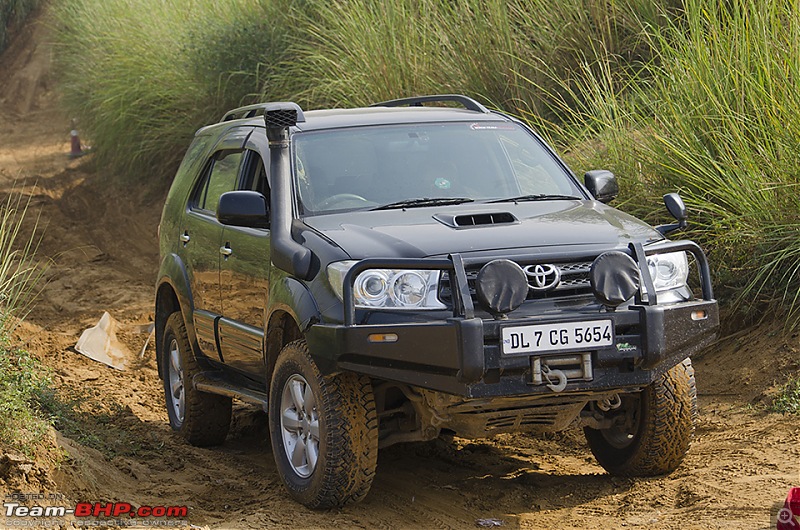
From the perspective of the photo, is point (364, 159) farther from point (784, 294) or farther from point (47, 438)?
point (784, 294)

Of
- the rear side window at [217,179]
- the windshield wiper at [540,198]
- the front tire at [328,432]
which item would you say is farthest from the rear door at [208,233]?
the windshield wiper at [540,198]

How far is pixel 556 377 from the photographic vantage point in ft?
16.4

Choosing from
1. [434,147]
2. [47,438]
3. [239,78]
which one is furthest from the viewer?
[239,78]

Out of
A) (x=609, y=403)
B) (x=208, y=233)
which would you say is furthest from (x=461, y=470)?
(x=208, y=233)

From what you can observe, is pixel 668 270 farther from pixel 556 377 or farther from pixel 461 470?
pixel 461 470

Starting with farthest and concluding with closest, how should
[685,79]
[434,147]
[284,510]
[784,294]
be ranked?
[685,79], [784,294], [434,147], [284,510]

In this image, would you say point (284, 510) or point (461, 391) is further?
point (284, 510)

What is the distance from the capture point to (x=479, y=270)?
16.6 feet

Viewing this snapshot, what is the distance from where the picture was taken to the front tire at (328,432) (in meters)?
5.26

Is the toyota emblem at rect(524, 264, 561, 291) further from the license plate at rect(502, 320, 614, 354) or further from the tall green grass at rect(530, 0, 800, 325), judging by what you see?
the tall green grass at rect(530, 0, 800, 325)

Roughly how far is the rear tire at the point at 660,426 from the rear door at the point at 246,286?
194 centimetres

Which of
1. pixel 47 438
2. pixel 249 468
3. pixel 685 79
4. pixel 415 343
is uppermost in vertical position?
pixel 685 79

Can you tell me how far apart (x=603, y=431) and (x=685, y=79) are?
3.49 metres

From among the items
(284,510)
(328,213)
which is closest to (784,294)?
(328,213)
